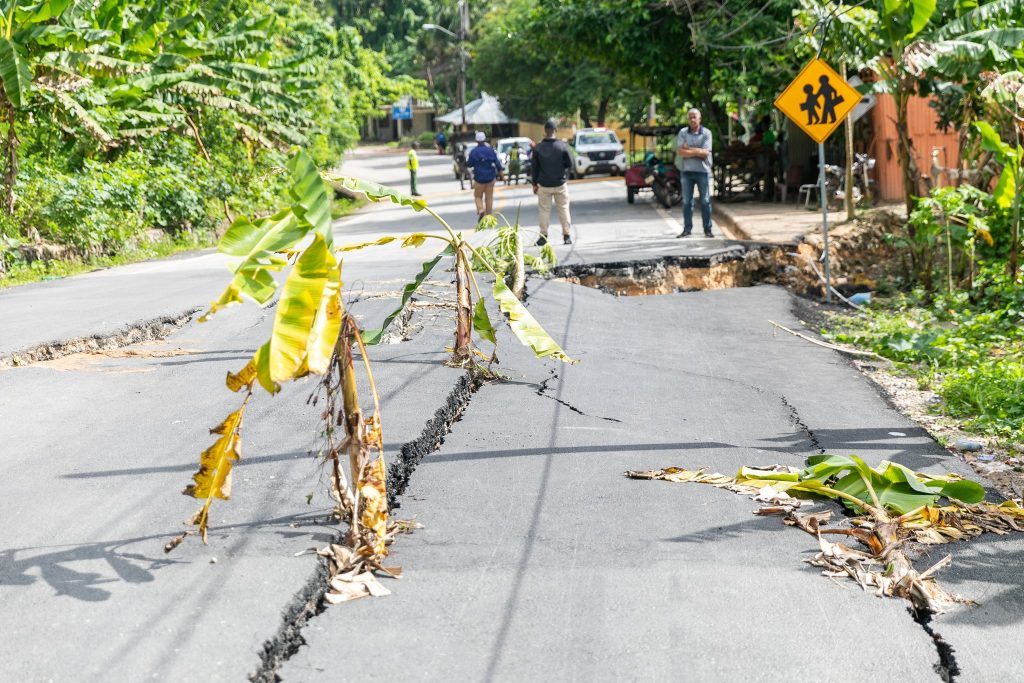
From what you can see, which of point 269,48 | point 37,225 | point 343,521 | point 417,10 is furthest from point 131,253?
point 417,10

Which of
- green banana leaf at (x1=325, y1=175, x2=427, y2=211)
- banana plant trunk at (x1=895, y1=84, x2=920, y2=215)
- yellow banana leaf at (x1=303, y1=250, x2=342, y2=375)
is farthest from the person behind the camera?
banana plant trunk at (x1=895, y1=84, x2=920, y2=215)

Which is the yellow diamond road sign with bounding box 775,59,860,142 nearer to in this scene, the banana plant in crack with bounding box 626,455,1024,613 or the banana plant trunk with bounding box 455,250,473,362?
the banana plant trunk with bounding box 455,250,473,362

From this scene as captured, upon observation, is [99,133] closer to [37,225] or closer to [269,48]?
[37,225]

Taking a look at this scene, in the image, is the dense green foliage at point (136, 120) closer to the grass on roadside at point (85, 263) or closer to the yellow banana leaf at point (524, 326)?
the grass on roadside at point (85, 263)

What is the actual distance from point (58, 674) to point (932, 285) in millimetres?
12533

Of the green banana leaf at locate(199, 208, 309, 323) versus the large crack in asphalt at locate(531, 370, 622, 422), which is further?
the large crack in asphalt at locate(531, 370, 622, 422)

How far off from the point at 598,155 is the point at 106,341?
33471mm

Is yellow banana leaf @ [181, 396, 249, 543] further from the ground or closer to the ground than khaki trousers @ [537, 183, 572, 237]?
closer to the ground

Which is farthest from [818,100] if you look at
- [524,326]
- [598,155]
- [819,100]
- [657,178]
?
[598,155]

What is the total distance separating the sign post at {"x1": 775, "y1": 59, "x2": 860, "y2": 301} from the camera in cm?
1351

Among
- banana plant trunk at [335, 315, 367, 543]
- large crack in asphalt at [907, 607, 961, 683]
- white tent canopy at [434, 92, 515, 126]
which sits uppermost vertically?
white tent canopy at [434, 92, 515, 126]

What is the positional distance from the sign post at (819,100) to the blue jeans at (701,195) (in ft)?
13.5

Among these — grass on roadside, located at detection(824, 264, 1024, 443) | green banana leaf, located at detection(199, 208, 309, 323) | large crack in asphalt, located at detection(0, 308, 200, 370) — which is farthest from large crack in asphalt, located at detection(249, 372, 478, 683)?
large crack in asphalt, located at detection(0, 308, 200, 370)

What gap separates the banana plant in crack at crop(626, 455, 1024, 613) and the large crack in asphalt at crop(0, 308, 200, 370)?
599 centimetres
